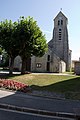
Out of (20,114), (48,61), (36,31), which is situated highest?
(36,31)

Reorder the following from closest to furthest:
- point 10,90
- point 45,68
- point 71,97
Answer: point 71,97 < point 10,90 < point 45,68

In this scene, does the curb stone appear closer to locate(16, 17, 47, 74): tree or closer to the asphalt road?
the asphalt road

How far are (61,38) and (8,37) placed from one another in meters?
35.8

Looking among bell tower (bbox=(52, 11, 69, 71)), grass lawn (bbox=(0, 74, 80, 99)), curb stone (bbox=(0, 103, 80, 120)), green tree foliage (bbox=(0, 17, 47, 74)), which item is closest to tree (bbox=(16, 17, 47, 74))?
green tree foliage (bbox=(0, 17, 47, 74))

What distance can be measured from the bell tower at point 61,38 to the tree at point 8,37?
3205 cm

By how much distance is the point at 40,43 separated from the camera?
3397 centimetres

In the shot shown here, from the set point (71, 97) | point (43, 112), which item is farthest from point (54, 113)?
point (71, 97)

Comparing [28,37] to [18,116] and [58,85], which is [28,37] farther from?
[18,116]

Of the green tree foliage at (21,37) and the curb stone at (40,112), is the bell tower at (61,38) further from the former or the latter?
the curb stone at (40,112)

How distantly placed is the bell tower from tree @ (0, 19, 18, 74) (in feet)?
105

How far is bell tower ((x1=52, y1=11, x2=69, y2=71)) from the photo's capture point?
215ft

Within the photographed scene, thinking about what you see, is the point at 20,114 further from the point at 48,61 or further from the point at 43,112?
the point at 48,61

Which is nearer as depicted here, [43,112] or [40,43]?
[43,112]

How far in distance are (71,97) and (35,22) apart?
19655 mm
